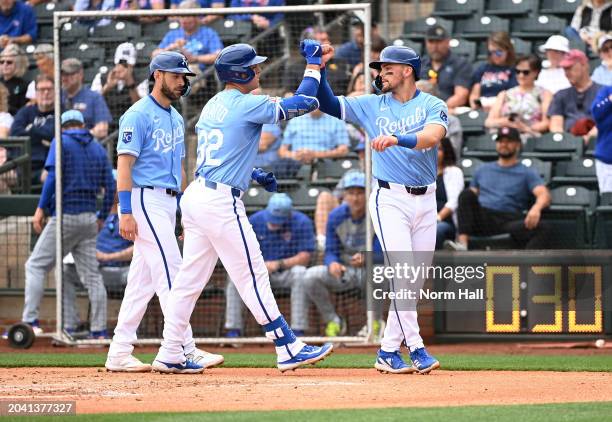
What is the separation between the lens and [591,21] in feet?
50.1

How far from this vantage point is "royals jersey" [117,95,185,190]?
8.85 m

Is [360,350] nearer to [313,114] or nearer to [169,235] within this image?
[313,114]

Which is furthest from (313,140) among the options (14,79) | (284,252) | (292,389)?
(292,389)

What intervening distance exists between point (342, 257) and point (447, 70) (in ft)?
11.4

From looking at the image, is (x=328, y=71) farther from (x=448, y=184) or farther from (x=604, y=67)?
(x=604, y=67)

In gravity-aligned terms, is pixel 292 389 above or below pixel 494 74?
below

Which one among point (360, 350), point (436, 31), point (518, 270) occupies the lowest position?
point (360, 350)

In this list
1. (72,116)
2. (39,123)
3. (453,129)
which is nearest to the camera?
(72,116)

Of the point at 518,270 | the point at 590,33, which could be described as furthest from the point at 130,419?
the point at 590,33

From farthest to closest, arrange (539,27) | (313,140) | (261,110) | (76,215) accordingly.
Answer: (539,27) → (313,140) → (76,215) → (261,110)

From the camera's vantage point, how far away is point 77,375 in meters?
8.91

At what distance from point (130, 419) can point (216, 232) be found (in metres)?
2.30

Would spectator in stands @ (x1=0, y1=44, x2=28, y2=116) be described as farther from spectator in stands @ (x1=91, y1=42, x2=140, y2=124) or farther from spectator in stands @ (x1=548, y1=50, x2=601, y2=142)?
spectator in stands @ (x1=548, y1=50, x2=601, y2=142)

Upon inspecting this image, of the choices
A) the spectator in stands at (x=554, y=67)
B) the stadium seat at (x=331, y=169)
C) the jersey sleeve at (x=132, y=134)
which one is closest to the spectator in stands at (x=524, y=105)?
the spectator in stands at (x=554, y=67)
